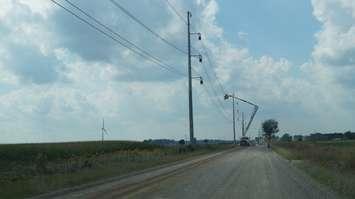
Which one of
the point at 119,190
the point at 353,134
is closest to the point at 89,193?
the point at 119,190

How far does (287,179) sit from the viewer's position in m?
26.8

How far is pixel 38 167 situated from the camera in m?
32.2

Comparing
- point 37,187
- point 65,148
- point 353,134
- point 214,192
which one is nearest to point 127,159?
point 65,148

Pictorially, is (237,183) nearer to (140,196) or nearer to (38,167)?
(140,196)

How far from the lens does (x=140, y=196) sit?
18812 millimetres

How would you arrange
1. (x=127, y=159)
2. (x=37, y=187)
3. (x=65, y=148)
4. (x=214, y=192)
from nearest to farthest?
(x=214, y=192), (x=37, y=187), (x=127, y=159), (x=65, y=148)

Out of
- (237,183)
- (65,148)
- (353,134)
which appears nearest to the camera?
(237,183)

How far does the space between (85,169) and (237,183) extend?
455 inches

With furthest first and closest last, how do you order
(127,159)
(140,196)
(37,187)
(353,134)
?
(353,134) < (127,159) < (37,187) < (140,196)

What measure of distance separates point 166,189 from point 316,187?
18.7 ft

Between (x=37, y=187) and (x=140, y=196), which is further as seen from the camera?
(x=37, y=187)

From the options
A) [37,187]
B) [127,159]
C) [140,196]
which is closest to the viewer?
[140,196]

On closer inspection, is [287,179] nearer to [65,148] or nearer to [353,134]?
[65,148]

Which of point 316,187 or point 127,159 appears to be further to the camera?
point 127,159
